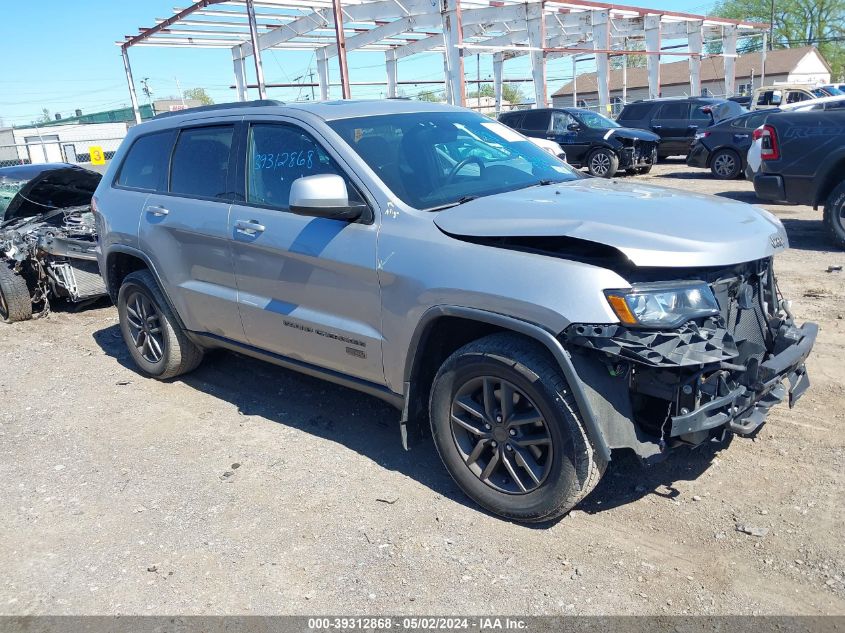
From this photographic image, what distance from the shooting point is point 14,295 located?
25.4 feet

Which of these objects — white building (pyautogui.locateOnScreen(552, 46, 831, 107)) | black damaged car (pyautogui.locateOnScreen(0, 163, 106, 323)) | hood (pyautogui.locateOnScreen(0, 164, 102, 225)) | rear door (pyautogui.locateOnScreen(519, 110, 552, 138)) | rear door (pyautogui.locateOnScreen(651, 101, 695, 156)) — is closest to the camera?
black damaged car (pyautogui.locateOnScreen(0, 163, 106, 323))

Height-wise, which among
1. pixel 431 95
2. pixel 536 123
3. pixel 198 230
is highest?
pixel 431 95

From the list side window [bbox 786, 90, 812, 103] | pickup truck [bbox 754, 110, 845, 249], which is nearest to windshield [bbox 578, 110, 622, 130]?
side window [bbox 786, 90, 812, 103]

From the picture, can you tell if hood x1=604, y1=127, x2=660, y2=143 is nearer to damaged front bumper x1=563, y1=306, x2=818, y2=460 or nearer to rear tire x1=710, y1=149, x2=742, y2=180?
rear tire x1=710, y1=149, x2=742, y2=180

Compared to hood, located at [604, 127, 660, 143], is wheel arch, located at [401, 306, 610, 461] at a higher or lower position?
lower

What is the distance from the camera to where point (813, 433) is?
12.9 feet

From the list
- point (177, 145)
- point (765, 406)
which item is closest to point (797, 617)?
point (765, 406)

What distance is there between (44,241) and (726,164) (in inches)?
515

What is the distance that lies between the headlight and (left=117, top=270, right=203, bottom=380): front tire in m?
3.45

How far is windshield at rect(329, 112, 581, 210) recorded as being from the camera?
3.71m

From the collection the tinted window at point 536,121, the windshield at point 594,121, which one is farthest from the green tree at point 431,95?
the windshield at point 594,121

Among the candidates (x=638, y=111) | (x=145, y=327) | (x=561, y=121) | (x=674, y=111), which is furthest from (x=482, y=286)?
(x=638, y=111)

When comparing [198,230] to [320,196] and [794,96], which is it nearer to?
[320,196]

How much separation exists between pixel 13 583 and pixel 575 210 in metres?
3.06
